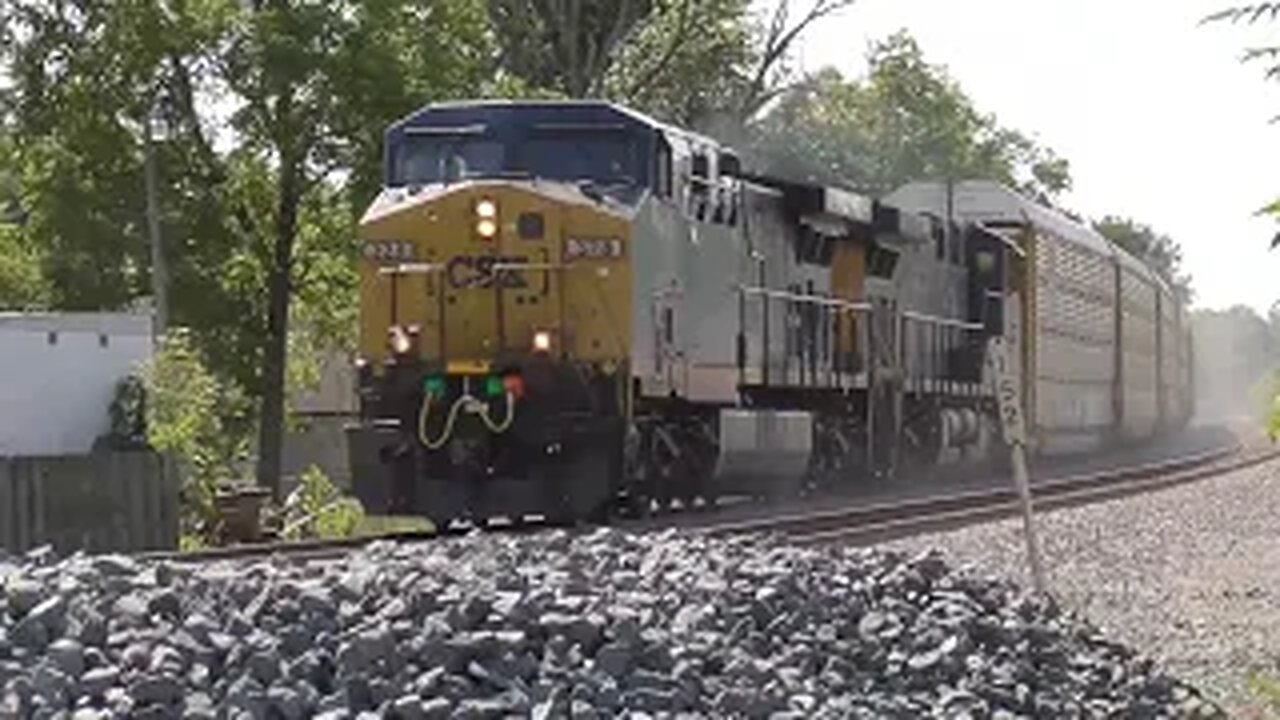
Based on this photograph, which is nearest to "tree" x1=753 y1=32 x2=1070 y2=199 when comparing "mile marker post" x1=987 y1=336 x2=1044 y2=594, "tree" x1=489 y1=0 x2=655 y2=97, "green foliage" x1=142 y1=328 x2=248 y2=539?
"tree" x1=489 y1=0 x2=655 y2=97

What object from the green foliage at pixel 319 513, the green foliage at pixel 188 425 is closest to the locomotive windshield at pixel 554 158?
the green foliage at pixel 319 513

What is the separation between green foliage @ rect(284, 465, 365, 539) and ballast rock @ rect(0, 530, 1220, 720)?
12673 mm

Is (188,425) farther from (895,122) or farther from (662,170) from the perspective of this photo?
(895,122)

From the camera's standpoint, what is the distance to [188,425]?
2386cm

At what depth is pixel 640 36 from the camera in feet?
161

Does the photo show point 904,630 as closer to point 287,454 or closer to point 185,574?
point 185,574

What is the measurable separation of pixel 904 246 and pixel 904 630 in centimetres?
1806

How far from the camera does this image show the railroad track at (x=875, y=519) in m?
15.7

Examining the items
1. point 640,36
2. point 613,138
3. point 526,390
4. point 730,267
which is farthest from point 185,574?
point 640,36

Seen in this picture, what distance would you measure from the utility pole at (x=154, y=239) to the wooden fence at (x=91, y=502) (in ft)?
23.7

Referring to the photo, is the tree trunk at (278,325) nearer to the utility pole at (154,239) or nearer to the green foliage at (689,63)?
the utility pole at (154,239)

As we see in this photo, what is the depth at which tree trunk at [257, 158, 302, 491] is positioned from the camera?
1185 inches

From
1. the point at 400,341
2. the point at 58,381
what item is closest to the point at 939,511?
the point at 400,341

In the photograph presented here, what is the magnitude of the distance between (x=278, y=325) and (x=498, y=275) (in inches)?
508
